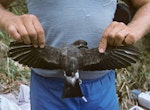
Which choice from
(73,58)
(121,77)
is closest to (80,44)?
(73,58)

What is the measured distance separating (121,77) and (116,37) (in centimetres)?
248

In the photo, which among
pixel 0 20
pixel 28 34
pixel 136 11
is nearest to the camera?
pixel 28 34

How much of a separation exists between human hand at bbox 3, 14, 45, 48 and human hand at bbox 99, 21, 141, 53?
19 cm

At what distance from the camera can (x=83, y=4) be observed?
1356 mm

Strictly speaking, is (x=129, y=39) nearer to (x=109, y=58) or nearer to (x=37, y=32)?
(x=109, y=58)

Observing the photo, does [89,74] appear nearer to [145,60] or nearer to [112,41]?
[112,41]

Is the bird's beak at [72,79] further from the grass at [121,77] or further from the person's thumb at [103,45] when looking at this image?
the grass at [121,77]

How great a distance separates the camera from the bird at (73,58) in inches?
46.8

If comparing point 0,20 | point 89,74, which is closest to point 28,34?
point 0,20

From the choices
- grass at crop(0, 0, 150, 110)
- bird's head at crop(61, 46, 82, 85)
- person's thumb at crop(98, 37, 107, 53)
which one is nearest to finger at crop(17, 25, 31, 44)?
bird's head at crop(61, 46, 82, 85)

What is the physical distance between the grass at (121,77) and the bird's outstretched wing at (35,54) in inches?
75.8

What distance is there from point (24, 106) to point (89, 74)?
63.4 inches

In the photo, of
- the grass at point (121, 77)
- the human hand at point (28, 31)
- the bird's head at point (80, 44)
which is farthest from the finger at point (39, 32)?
the grass at point (121, 77)

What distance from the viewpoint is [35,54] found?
1229 millimetres
